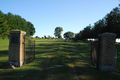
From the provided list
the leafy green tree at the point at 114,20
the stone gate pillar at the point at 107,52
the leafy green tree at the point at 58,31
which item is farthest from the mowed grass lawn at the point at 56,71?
the leafy green tree at the point at 58,31

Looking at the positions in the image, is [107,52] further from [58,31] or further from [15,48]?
[58,31]

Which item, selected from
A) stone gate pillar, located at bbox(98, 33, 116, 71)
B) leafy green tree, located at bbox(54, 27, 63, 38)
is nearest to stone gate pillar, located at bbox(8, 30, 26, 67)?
stone gate pillar, located at bbox(98, 33, 116, 71)

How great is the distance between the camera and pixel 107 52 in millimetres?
6785

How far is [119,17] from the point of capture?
24750 mm

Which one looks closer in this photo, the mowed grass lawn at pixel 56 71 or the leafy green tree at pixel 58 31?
the mowed grass lawn at pixel 56 71

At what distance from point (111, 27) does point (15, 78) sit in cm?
2591

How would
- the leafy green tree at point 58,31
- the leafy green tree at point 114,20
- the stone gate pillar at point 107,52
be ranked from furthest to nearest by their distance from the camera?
the leafy green tree at point 58,31
the leafy green tree at point 114,20
the stone gate pillar at point 107,52

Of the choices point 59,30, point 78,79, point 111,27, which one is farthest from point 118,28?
point 59,30

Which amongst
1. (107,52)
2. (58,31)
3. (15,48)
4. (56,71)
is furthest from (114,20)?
(58,31)

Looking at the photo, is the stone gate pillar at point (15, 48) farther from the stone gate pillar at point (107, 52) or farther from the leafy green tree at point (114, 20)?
the leafy green tree at point (114, 20)

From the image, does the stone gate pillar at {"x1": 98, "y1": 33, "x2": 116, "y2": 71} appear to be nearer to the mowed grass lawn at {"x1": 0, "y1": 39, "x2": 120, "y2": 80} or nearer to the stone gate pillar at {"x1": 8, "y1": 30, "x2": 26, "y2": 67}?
the mowed grass lawn at {"x1": 0, "y1": 39, "x2": 120, "y2": 80}

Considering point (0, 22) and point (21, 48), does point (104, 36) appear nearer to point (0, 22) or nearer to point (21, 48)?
point (21, 48)

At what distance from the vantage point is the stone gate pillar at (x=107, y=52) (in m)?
6.73

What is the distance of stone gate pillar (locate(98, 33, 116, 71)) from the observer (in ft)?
22.1
